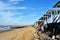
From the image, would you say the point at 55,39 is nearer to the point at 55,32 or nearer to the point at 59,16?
the point at 55,32

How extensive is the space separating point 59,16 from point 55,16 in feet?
2.53

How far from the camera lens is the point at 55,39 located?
2259cm

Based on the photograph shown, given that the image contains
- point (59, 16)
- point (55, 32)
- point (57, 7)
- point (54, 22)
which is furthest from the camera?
point (54, 22)

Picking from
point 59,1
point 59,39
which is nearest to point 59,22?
point 59,1

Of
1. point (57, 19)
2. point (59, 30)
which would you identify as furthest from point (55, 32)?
point (57, 19)

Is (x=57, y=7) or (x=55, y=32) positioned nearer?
(x=55, y=32)

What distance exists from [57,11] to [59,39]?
31.3ft

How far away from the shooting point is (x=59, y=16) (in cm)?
3092

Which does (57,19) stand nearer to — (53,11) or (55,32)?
(53,11)

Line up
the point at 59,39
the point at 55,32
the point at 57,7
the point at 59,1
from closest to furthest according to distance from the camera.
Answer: the point at 59,39 → the point at 59,1 → the point at 55,32 → the point at 57,7

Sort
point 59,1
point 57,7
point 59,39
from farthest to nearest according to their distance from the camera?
point 57,7
point 59,1
point 59,39

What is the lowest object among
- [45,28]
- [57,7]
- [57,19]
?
[45,28]

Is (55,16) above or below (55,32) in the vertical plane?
above

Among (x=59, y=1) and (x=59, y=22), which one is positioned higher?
(x=59, y=1)
